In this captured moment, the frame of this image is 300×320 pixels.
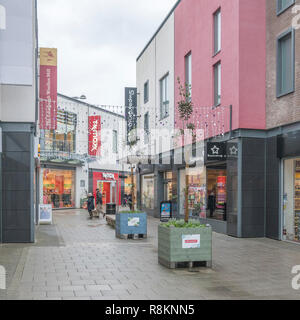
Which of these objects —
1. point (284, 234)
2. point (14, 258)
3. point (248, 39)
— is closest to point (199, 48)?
point (248, 39)

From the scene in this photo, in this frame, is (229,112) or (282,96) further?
(229,112)

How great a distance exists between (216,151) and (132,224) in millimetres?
4310

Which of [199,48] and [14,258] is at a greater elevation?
[199,48]

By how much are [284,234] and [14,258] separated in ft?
28.7

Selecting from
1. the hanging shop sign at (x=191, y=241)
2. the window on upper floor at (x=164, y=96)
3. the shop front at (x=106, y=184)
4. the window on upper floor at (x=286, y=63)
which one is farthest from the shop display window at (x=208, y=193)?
the shop front at (x=106, y=184)

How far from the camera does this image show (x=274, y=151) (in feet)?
49.8

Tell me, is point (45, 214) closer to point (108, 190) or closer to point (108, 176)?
point (108, 176)

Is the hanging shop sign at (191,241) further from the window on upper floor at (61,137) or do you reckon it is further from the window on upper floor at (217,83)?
the window on upper floor at (61,137)

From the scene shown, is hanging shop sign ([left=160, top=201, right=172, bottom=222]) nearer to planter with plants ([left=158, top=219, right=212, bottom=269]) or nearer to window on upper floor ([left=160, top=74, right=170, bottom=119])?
window on upper floor ([left=160, top=74, right=170, bottom=119])

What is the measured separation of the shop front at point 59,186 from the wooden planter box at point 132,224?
20296 millimetres

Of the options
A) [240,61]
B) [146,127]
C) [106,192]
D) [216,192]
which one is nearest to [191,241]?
[240,61]

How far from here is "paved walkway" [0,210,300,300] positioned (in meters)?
7.51

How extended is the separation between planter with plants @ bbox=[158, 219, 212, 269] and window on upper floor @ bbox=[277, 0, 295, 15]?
8.40m
